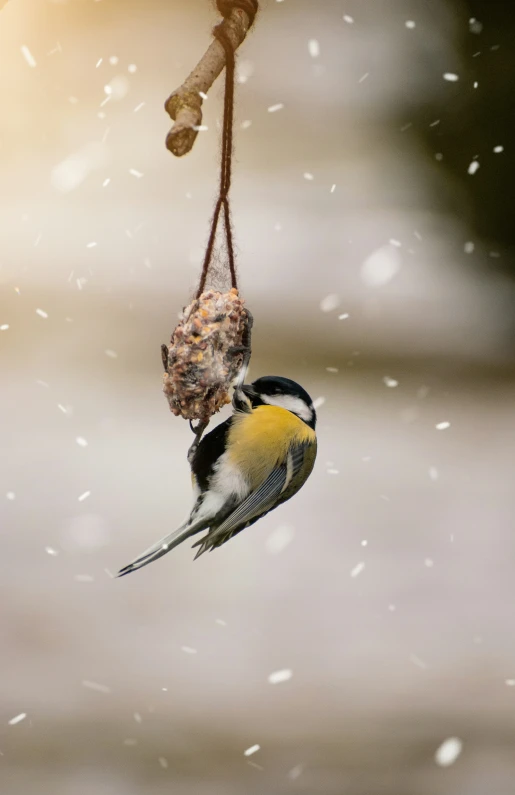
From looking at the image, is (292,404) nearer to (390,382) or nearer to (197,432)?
(197,432)

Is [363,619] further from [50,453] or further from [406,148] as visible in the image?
[406,148]

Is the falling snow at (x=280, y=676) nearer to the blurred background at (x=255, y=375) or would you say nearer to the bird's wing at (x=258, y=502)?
the blurred background at (x=255, y=375)

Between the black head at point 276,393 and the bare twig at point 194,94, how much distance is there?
0.25 m

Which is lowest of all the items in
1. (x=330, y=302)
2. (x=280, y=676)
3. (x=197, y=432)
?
(x=280, y=676)

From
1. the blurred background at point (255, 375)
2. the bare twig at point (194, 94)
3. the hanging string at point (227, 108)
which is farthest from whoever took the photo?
the blurred background at point (255, 375)

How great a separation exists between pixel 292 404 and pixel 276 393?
3 centimetres

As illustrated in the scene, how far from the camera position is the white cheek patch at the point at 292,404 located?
792 mm

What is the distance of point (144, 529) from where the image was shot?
1416mm

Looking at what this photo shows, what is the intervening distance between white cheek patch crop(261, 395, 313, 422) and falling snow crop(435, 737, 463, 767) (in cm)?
90

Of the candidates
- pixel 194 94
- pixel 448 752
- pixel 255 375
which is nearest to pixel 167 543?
pixel 194 94

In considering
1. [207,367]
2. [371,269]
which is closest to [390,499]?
[371,269]

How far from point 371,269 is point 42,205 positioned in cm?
62

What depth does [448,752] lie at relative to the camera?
142 centimetres

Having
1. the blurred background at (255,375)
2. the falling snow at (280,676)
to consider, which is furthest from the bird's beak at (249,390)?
the falling snow at (280,676)
